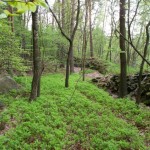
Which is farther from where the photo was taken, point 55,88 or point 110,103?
point 55,88

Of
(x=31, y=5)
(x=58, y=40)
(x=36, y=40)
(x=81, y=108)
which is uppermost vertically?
(x=58, y=40)

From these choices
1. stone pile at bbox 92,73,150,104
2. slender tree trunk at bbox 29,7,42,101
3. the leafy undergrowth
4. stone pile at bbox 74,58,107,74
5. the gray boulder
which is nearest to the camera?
the leafy undergrowth

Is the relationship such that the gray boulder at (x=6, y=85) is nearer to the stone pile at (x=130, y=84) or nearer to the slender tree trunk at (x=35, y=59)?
the slender tree trunk at (x=35, y=59)

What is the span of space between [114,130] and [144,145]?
3.68ft

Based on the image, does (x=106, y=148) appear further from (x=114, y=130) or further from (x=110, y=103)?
(x=110, y=103)

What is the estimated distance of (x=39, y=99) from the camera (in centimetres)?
908

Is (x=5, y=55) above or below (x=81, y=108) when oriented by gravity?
above

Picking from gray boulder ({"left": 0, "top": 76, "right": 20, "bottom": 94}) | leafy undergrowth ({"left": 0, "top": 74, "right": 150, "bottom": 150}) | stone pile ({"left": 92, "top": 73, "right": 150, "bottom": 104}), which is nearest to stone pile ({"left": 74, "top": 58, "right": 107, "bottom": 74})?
stone pile ({"left": 92, "top": 73, "right": 150, "bottom": 104})

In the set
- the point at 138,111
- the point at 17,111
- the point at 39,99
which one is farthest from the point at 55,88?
the point at 138,111

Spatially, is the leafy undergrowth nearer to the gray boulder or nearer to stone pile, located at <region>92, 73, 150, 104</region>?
the gray boulder

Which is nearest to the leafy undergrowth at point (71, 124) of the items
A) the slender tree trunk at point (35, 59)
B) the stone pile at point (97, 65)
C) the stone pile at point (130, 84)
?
the slender tree trunk at point (35, 59)

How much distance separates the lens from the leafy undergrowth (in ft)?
19.8

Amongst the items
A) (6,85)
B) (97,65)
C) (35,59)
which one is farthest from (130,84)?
(97,65)

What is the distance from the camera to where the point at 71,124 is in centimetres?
743
